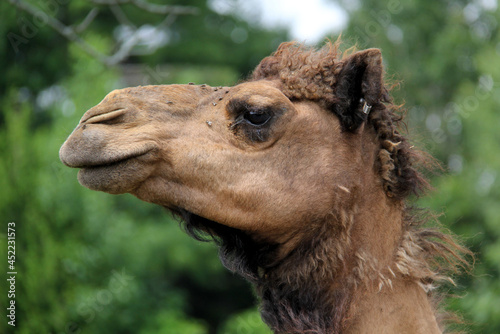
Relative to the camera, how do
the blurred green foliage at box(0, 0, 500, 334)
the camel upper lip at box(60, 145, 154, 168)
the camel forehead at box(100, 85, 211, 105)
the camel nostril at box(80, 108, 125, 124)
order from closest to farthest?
the camel upper lip at box(60, 145, 154, 168)
the camel nostril at box(80, 108, 125, 124)
the camel forehead at box(100, 85, 211, 105)
the blurred green foliage at box(0, 0, 500, 334)

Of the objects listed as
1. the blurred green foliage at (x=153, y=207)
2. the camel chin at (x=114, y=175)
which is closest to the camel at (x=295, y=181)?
the camel chin at (x=114, y=175)

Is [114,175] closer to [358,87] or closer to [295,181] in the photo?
[295,181]

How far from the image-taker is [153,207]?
17.5 metres

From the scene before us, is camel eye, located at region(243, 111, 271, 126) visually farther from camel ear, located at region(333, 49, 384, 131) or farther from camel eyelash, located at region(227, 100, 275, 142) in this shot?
camel ear, located at region(333, 49, 384, 131)

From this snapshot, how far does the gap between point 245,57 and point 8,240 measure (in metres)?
16.2

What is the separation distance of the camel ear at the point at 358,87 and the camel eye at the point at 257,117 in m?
0.42

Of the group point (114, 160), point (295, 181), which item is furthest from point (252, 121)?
point (114, 160)

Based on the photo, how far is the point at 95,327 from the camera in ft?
37.6

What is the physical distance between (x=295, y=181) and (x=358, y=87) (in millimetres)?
656

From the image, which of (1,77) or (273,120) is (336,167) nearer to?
(273,120)

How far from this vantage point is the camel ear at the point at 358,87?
3.32 metres

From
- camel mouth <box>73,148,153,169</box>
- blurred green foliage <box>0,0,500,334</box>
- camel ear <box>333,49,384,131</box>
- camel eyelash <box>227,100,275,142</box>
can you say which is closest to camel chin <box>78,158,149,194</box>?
camel mouth <box>73,148,153,169</box>

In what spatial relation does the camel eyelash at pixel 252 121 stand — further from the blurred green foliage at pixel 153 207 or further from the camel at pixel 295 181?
the blurred green foliage at pixel 153 207

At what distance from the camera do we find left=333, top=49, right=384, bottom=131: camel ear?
3.32 meters
